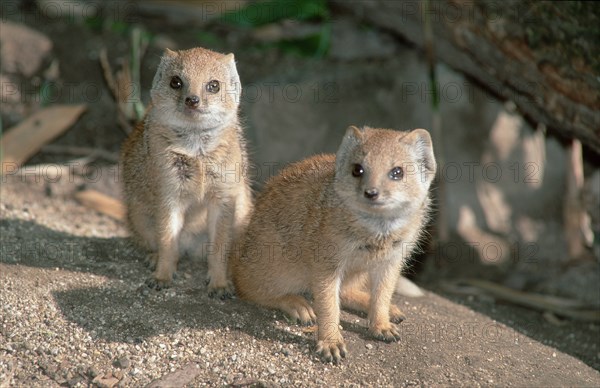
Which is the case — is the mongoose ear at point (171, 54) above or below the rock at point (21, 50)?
above

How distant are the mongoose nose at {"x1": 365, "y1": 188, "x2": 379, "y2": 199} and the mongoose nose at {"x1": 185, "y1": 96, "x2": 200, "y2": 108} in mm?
1483

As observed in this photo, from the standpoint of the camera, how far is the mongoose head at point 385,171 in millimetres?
4668

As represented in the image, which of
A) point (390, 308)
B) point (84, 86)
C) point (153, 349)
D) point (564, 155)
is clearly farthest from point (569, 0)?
point (84, 86)

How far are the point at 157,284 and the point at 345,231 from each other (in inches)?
61.4

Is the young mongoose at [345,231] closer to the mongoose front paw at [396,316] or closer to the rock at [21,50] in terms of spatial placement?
the mongoose front paw at [396,316]

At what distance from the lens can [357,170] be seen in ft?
15.7

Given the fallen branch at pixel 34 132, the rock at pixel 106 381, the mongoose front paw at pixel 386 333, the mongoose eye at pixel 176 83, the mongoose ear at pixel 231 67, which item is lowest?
the rock at pixel 106 381

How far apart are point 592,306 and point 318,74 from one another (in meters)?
3.89

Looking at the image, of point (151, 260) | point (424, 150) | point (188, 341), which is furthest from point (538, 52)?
point (188, 341)

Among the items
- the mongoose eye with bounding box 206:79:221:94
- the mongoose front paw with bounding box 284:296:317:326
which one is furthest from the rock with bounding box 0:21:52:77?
the mongoose front paw with bounding box 284:296:317:326

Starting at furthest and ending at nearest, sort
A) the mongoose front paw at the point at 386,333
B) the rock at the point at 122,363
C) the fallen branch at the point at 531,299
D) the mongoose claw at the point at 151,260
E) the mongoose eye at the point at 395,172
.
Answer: the fallen branch at the point at 531,299 < the mongoose claw at the point at 151,260 < the mongoose front paw at the point at 386,333 < the mongoose eye at the point at 395,172 < the rock at the point at 122,363

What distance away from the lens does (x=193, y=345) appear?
4.90 m

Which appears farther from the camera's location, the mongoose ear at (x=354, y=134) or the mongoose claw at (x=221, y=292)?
the mongoose claw at (x=221, y=292)

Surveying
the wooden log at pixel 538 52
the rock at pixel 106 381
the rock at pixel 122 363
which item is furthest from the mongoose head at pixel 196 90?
the wooden log at pixel 538 52
